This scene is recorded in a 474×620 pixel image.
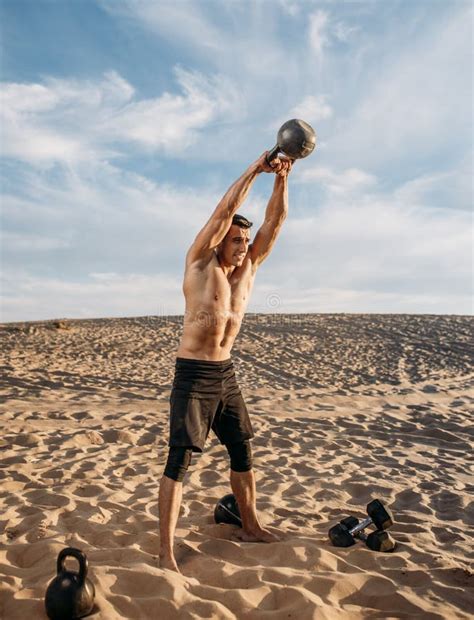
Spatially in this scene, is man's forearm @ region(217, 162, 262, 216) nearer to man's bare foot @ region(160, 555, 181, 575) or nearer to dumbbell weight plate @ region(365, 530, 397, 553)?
man's bare foot @ region(160, 555, 181, 575)

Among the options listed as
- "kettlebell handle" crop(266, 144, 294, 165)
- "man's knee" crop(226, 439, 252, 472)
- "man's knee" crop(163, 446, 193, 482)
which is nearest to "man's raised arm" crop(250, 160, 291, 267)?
"kettlebell handle" crop(266, 144, 294, 165)

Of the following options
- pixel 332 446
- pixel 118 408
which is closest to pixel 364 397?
pixel 332 446

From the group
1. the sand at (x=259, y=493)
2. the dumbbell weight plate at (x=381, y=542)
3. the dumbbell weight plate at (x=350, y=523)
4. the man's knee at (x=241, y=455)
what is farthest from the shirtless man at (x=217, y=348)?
the dumbbell weight plate at (x=381, y=542)

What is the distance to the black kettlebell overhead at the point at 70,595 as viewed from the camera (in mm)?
2396

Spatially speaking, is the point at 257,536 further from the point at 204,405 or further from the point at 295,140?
the point at 295,140

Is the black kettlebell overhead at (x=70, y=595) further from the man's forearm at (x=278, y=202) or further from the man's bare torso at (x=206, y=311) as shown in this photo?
the man's forearm at (x=278, y=202)

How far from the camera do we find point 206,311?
3332mm

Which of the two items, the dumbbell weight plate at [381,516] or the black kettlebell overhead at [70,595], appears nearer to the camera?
the black kettlebell overhead at [70,595]

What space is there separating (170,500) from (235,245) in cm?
170

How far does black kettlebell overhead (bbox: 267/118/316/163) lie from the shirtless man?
4.2 inches

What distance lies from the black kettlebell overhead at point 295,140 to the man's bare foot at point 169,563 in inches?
102

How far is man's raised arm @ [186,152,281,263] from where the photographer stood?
10.4ft

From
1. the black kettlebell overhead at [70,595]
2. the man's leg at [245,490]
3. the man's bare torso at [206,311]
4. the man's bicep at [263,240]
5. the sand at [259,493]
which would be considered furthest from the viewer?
the man's bicep at [263,240]

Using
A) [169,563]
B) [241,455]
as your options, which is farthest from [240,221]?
[169,563]
